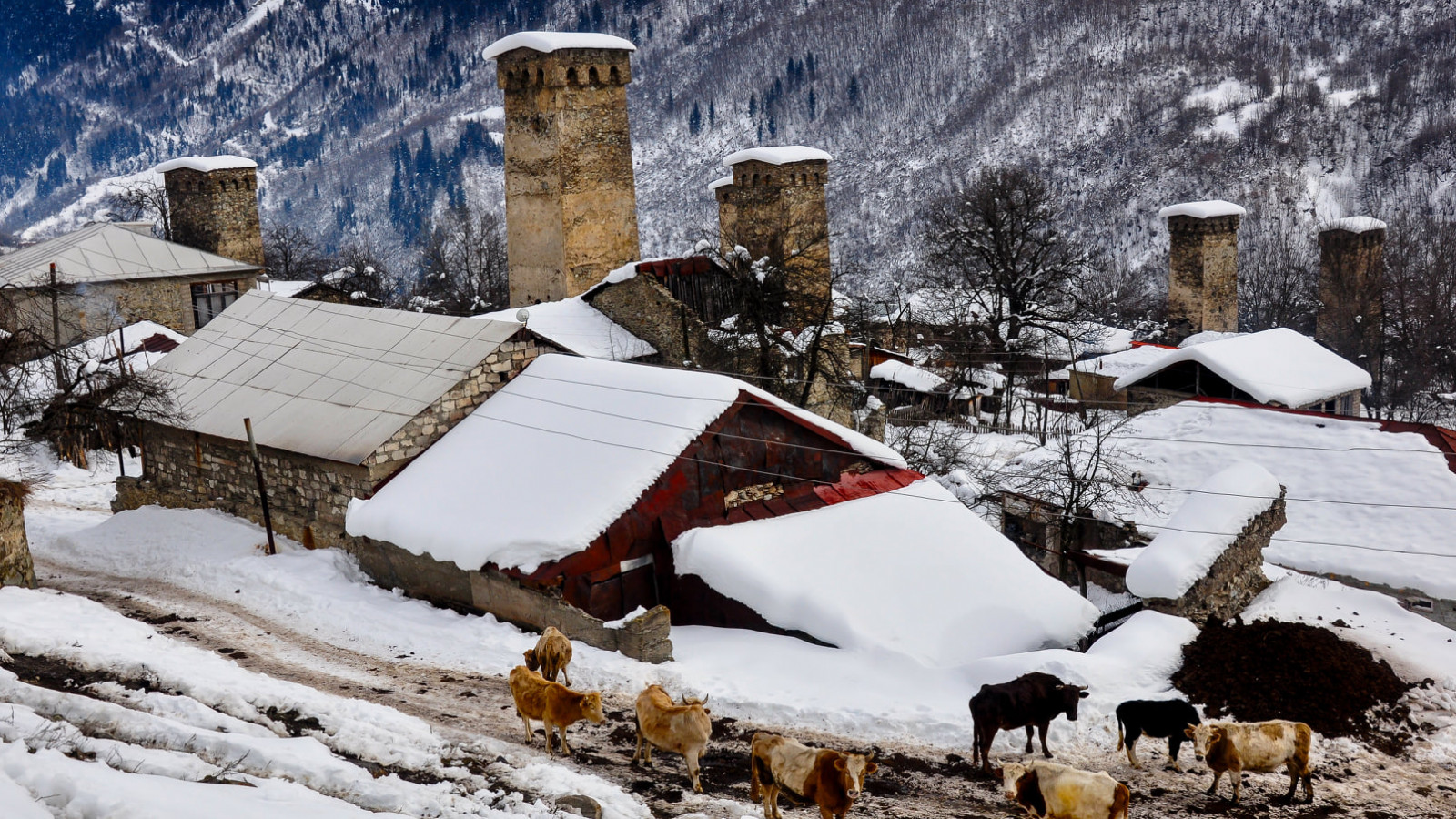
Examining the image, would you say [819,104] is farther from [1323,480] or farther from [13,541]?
[13,541]

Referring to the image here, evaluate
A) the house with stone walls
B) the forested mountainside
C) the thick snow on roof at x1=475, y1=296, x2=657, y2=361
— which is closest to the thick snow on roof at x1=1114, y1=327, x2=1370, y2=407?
the thick snow on roof at x1=475, y1=296, x2=657, y2=361

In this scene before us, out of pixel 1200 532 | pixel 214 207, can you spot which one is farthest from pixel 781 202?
pixel 214 207

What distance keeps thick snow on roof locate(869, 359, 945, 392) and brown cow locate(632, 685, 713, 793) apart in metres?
28.7

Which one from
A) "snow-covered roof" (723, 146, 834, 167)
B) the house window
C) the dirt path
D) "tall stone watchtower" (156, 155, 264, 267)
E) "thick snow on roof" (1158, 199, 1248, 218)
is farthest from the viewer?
"thick snow on roof" (1158, 199, 1248, 218)

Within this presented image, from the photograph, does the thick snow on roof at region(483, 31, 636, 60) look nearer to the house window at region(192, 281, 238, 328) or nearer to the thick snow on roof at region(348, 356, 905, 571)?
the house window at region(192, 281, 238, 328)

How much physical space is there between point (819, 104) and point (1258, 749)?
119163 millimetres

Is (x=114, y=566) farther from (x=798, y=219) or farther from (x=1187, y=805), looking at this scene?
(x=798, y=219)

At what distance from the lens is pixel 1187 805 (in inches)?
352

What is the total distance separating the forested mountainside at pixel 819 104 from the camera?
89812 mm

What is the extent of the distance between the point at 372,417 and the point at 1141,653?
32.7 feet

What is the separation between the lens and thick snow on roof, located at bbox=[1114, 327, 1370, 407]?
99.1ft

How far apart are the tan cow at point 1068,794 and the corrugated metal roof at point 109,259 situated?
Answer: 3438 cm

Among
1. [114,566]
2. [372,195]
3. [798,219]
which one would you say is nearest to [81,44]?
[372,195]

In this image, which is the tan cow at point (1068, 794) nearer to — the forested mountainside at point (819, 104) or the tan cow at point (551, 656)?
the tan cow at point (551, 656)
